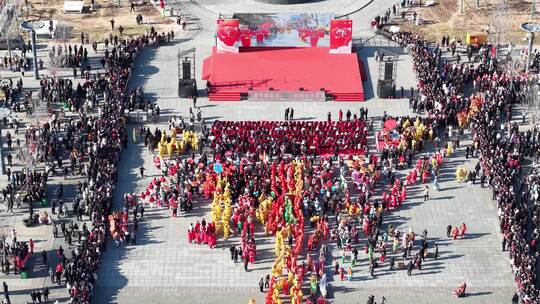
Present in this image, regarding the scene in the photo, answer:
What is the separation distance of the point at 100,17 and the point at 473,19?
33069mm

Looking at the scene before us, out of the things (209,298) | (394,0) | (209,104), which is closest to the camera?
(209,298)

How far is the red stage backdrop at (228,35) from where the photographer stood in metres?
85.6

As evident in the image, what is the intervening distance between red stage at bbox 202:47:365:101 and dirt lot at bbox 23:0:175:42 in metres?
10.1

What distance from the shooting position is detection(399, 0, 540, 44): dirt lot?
92500 mm

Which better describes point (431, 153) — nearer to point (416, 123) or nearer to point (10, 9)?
point (416, 123)

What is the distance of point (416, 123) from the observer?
249ft

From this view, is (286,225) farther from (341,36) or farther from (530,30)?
(530,30)

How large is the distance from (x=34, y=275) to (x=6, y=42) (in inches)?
1265

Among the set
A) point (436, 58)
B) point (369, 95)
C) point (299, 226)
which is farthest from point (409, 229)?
point (436, 58)

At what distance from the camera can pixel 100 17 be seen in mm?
96625

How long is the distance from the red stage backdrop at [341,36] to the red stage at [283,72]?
484 mm

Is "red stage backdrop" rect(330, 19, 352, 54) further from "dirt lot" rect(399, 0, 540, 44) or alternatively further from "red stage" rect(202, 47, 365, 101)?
"dirt lot" rect(399, 0, 540, 44)

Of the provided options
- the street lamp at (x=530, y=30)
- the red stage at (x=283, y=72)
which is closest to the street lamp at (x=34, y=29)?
the red stage at (x=283, y=72)

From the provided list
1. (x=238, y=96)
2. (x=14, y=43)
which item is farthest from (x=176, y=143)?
(x=14, y=43)
